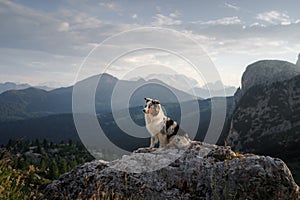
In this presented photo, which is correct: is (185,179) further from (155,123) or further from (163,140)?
(155,123)

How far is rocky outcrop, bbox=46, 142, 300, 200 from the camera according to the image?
9.74m

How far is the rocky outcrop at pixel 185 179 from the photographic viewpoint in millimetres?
9742

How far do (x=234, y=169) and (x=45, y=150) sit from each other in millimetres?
178938

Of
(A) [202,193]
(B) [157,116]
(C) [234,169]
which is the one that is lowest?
(A) [202,193]

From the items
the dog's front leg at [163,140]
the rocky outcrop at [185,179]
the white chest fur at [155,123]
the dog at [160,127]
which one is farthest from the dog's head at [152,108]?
the rocky outcrop at [185,179]

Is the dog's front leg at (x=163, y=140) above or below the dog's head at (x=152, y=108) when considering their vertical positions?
below

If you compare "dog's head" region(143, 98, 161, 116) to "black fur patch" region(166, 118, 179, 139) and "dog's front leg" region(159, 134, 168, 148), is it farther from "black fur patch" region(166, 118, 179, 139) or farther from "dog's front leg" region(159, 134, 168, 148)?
"dog's front leg" region(159, 134, 168, 148)

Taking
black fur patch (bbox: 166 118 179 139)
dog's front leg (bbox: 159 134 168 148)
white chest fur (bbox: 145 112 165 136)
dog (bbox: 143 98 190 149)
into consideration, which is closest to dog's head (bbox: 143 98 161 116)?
dog (bbox: 143 98 190 149)

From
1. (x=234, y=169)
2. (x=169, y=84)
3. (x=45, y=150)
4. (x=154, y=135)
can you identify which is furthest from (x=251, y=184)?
(x=45, y=150)

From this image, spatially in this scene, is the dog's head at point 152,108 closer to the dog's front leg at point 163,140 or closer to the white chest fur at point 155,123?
the white chest fur at point 155,123

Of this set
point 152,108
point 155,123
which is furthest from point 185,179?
point 152,108

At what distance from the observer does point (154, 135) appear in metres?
13.9

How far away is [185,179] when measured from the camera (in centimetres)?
1030

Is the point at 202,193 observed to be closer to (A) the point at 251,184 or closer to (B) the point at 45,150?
(A) the point at 251,184
